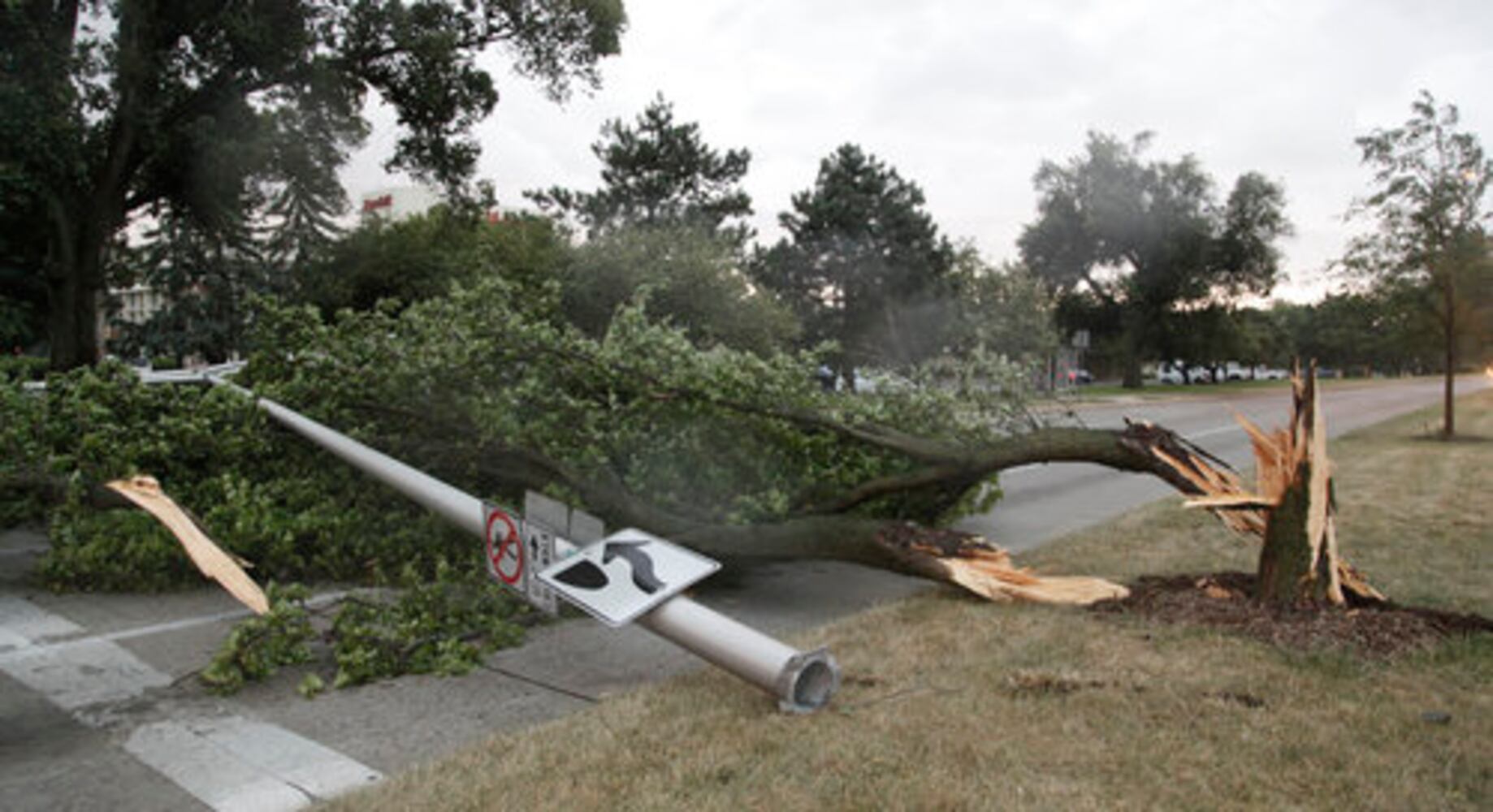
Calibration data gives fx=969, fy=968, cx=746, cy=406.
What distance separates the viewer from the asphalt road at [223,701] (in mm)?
3070

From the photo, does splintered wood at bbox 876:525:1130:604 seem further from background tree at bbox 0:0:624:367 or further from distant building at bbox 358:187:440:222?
distant building at bbox 358:187:440:222

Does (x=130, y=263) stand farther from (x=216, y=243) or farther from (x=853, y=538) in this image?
(x=853, y=538)

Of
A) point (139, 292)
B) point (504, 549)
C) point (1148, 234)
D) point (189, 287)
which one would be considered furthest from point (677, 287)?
point (139, 292)

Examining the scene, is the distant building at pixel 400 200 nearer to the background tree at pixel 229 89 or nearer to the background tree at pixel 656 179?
the background tree at pixel 656 179

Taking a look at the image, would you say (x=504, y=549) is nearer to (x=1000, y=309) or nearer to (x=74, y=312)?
(x=74, y=312)

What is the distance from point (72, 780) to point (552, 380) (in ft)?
10.9

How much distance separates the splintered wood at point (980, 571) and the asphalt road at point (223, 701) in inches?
27.4

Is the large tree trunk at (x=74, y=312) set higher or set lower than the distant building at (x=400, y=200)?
lower

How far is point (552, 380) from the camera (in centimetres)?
595

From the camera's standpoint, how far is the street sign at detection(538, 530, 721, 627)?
3.38 m

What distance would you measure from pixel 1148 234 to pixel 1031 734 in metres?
49.4

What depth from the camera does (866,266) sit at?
46375mm

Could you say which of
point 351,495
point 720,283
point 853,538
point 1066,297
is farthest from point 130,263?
point 1066,297

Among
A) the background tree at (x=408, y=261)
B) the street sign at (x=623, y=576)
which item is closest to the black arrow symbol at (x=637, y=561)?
the street sign at (x=623, y=576)
